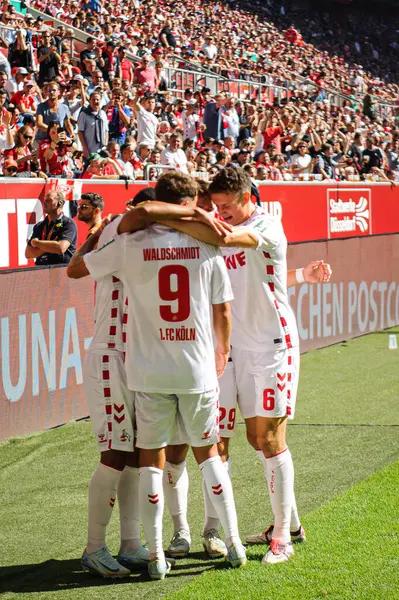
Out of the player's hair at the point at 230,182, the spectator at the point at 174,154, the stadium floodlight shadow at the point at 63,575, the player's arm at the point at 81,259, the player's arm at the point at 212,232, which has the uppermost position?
the spectator at the point at 174,154

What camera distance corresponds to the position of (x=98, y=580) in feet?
16.3

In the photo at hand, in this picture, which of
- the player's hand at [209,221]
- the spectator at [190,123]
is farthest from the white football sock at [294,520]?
the spectator at [190,123]

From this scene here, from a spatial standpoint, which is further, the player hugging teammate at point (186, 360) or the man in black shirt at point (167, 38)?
the man in black shirt at point (167, 38)

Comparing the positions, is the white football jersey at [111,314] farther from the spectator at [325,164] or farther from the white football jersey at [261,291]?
the spectator at [325,164]

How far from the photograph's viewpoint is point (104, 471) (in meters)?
4.96

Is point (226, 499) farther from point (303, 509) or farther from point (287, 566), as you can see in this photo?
point (303, 509)

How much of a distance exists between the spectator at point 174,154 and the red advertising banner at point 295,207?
4.44 feet

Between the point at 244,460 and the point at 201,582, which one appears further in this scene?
the point at 244,460

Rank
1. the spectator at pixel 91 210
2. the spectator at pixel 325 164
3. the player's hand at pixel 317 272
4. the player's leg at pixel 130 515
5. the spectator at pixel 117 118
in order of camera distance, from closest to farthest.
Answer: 1. the player's leg at pixel 130 515
2. the player's hand at pixel 317 272
3. the spectator at pixel 91 210
4. the spectator at pixel 117 118
5. the spectator at pixel 325 164

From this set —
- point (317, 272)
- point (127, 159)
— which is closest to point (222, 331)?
point (317, 272)

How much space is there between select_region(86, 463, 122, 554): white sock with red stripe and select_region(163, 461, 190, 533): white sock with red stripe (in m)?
0.42

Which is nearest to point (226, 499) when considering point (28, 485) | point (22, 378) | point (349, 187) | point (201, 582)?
point (201, 582)

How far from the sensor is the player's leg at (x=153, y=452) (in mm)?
4727

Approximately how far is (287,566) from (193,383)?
116 cm
